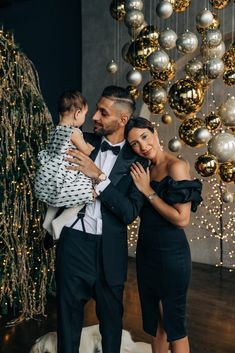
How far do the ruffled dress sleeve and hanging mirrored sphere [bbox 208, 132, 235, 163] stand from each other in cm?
50

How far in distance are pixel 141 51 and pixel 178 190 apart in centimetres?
125

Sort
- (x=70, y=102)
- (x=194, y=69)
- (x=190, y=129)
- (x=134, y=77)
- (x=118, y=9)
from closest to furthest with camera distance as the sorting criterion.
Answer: (x=70, y=102) < (x=190, y=129) < (x=194, y=69) < (x=118, y=9) < (x=134, y=77)

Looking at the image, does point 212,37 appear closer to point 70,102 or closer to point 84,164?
point 70,102

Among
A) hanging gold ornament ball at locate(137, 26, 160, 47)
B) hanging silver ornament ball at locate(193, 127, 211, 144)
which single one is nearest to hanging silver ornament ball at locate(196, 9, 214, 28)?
hanging gold ornament ball at locate(137, 26, 160, 47)

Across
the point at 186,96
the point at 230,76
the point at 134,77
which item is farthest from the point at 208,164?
the point at 134,77

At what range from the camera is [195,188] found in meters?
2.30

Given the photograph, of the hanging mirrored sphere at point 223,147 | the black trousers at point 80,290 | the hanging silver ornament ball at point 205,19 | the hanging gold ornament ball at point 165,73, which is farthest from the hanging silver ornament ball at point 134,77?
the black trousers at point 80,290

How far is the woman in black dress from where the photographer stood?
225 cm

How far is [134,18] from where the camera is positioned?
3121 millimetres

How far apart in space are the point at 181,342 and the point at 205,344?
3.35ft

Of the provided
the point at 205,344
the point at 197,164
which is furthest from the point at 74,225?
the point at 205,344

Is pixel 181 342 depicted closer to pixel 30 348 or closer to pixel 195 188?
pixel 195 188

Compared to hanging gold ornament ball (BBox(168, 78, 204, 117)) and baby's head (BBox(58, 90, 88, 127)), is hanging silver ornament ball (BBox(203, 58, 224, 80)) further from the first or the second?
baby's head (BBox(58, 90, 88, 127))

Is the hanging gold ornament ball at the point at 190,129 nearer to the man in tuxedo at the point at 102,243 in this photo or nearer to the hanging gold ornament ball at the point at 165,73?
the hanging gold ornament ball at the point at 165,73
